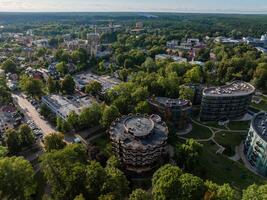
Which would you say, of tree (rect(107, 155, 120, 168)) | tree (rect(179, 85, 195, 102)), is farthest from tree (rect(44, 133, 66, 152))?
tree (rect(179, 85, 195, 102))

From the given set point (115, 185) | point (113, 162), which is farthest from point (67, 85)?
point (115, 185)

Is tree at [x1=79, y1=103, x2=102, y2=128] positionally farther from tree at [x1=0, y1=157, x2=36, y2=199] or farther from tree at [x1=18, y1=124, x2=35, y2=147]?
tree at [x1=0, y1=157, x2=36, y2=199]

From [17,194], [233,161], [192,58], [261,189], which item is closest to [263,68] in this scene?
[192,58]

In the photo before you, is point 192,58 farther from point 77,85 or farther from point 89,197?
point 89,197

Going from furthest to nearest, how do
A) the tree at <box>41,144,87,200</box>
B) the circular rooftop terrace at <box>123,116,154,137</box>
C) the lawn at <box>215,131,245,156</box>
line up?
1. the lawn at <box>215,131,245,156</box>
2. the circular rooftop terrace at <box>123,116,154,137</box>
3. the tree at <box>41,144,87,200</box>

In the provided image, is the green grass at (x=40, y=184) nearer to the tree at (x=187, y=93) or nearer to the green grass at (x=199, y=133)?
the green grass at (x=199, y=133)
